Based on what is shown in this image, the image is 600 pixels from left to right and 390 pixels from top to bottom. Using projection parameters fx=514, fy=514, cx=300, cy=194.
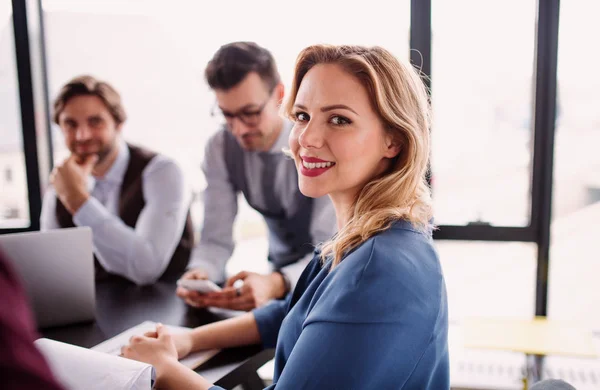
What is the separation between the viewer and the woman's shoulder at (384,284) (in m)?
0.85

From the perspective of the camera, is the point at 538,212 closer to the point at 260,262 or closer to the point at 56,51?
the point at 260,262

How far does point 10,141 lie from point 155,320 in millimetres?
1916

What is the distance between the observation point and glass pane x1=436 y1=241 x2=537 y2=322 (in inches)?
95.4

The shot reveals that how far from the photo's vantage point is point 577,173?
2.32 m

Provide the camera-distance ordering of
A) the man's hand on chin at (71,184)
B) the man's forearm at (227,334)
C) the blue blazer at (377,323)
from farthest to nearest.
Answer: the man's hand on chin at (71,184), the man's forearm at (227,334), the blue blazer at (377,323)

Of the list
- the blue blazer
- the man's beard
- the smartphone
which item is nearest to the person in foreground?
the blue blazer

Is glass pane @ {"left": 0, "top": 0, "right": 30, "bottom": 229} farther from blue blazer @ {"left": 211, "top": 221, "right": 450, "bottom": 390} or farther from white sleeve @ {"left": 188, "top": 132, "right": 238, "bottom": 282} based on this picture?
blue blazer @ {"left": 211, "top": 221, "right": 450, "bottom": 390}

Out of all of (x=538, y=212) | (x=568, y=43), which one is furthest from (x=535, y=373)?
(x=568, y=43)

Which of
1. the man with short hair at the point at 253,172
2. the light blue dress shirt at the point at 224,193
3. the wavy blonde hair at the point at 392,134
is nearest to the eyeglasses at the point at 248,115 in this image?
the man with short hair at the point at 253,172

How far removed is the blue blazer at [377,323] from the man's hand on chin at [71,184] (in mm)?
1738

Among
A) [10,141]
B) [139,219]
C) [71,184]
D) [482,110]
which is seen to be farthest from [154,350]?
[10,141]

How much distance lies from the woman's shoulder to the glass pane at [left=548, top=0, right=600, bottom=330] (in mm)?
1632

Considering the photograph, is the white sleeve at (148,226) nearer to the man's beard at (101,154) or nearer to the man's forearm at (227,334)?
the man's beard at (101,154)

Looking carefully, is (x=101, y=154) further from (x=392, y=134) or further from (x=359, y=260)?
(x=359, y=260)
